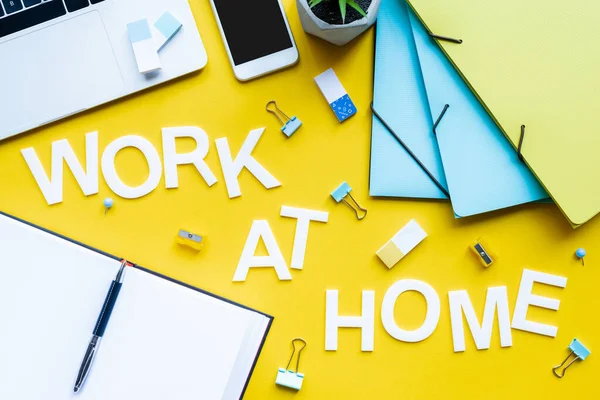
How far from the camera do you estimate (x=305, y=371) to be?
1006mm

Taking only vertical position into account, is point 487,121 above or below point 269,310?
above

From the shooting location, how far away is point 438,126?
963 millimetres

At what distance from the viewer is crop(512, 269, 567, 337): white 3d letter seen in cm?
100

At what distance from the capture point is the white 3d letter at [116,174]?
997mm

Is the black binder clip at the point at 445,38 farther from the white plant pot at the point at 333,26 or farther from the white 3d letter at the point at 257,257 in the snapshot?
the white 3d letter at the point at 257,257

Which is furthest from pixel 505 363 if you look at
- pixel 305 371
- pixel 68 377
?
pixel 68 377

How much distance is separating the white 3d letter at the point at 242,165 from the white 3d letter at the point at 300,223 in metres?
0.06

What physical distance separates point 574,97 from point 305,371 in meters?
0.69

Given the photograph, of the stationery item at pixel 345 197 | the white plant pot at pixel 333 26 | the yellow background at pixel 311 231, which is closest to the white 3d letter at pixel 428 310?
the yellow background at pixel 311 231

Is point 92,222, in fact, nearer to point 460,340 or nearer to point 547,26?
point 460,340

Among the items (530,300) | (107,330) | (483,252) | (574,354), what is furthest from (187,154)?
(574,354)

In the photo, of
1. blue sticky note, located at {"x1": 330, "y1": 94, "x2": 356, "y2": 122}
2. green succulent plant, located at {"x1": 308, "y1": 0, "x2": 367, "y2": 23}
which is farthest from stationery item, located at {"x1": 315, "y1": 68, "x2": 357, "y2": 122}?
green succulent plant, located at {"x1": 308, "y1": 0, "x2": 367, "y2": 23}

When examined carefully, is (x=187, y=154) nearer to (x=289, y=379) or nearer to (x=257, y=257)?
(x=257, y=257)

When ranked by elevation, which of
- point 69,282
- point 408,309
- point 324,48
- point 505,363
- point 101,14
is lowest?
point 505,363
